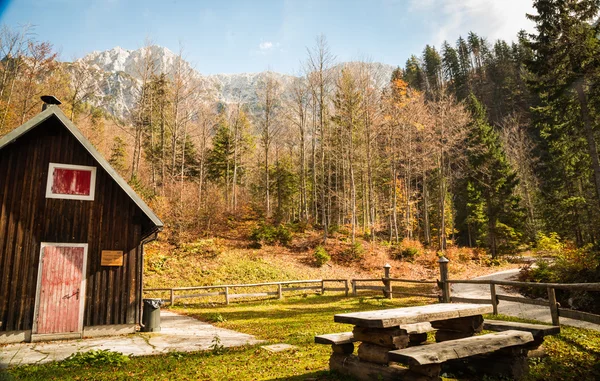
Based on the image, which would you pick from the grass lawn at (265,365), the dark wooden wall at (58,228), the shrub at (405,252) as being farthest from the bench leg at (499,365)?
the shrub at (405,252)

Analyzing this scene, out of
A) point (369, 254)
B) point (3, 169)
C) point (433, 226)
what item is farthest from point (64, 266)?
point (433, 226)

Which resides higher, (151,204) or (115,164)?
(115,164)

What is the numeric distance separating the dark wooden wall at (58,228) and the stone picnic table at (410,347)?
24.6ft

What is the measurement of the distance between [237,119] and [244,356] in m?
32.1

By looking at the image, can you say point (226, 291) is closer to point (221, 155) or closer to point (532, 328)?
point (532, 328)

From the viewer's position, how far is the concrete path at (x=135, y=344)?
25.2ft

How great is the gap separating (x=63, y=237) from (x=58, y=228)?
0.96 feet

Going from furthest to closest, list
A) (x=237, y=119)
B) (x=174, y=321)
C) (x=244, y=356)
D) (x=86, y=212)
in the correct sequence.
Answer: (x=237, y=119) → (x=174, y=321) → (x=86, y=212) → (x=244, y=356)

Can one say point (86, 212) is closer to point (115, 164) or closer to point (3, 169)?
point (3, 169)

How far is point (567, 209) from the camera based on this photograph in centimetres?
2841

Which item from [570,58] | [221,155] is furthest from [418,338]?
[221,155]

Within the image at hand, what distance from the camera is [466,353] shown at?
4582mm

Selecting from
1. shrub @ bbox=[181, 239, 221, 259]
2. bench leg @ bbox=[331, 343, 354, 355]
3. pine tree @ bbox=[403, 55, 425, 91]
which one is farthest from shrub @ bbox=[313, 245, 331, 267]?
pine tree @ bbox=[403, 55, 425, 91]

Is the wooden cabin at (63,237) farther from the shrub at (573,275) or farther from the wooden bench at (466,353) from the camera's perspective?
the shrub at (573,275)
